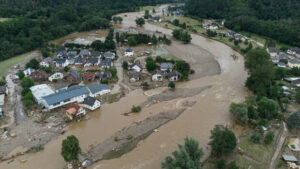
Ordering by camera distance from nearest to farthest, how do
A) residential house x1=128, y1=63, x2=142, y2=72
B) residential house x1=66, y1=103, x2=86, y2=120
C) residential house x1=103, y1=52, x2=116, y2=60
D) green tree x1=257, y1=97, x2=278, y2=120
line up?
green tree x1=257, y1=97, x2=278, y2=120
residential house x1=66, y1=103, x2=86, y2=120
residential house x1=128, y1=63, x2=142, y2=72
residential house x1=103, y1=52, x2=116, y2=60

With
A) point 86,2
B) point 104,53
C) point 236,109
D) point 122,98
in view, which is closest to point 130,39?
point 104,53

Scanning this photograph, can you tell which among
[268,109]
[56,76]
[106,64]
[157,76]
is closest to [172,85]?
[157,76]

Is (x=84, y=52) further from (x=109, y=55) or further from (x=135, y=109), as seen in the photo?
(x=135, y=109)

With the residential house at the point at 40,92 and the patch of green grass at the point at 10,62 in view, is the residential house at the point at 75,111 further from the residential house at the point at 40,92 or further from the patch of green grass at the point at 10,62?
the patch of green grass at the point at 10,62

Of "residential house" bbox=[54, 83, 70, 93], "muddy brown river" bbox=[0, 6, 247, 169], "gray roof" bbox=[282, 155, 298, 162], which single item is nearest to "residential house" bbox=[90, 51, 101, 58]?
"residential house" bbox=[54, 83, 70, 93]

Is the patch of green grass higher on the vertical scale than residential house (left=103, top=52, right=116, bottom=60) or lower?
lower

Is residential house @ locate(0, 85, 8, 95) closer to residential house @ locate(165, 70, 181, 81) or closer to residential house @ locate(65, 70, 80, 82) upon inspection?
residential house @ locate(65, 70, 80, 82)
